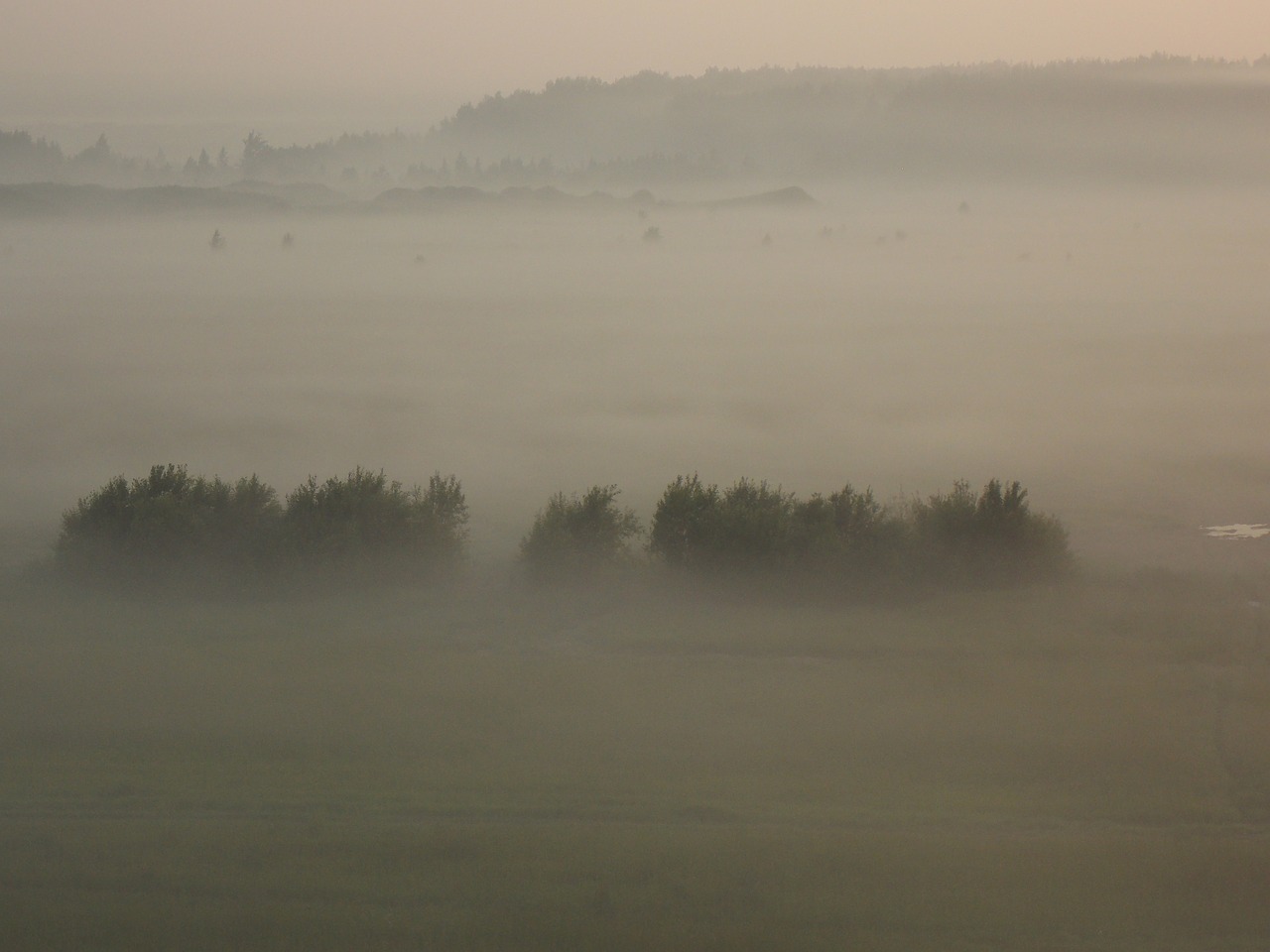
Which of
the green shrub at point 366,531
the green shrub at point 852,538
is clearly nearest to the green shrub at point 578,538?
the green shrub at point 852,538

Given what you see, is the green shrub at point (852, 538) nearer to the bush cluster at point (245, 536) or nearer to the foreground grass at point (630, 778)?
the foreground grass at point (630, 778)

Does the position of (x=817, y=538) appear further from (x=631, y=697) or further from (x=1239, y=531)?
(x=1239, y=531)

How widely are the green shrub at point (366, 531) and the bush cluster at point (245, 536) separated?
13 mm

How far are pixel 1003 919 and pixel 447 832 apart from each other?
153 inches

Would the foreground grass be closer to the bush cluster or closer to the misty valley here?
the misty valley

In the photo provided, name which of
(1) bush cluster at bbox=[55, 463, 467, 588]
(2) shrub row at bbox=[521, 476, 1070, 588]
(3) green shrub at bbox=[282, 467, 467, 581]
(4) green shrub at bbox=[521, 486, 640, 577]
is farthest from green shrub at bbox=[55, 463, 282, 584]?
(2) shrub row at bbox=[521, 476, 1070, 588]

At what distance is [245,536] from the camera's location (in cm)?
1542

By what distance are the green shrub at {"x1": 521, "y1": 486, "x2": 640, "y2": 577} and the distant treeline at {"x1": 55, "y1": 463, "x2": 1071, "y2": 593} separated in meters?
0.02

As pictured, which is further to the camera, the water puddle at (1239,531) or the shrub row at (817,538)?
the water puddle at (1239,531)

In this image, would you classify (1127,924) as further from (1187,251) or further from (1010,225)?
(1010,225)

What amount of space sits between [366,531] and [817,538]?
18.9 feet

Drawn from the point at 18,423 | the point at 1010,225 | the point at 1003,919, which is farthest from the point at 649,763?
the point at 1010,225

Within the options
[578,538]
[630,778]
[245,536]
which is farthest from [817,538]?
[245,536]

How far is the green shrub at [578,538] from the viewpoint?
1551 cm
